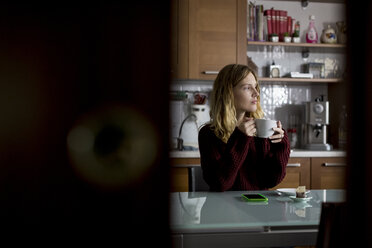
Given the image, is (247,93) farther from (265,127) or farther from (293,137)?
(293,137)

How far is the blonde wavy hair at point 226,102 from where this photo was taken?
70.7 inches

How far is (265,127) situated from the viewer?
1.52 m

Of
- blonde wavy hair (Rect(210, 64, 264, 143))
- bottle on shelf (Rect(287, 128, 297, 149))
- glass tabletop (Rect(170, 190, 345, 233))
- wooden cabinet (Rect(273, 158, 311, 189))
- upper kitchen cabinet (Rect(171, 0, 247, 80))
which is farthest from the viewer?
bottle on shelf (Rect(287, 128, 297, 149))

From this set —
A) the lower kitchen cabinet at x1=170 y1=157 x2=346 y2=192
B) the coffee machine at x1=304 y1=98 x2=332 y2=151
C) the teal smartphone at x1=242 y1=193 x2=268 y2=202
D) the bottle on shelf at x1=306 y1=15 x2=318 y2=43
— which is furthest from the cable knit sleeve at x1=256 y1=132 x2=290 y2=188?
the bottle on shelf at x1=306 y1=15 x2=318 y2=43

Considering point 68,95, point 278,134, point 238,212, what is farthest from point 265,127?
point 68,95

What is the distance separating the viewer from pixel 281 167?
1708mm

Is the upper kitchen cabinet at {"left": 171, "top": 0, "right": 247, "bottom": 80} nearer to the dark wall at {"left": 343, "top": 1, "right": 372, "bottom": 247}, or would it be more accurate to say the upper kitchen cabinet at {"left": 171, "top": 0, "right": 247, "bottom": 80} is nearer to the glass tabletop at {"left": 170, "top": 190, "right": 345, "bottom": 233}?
the glass tabletop at {"left": 170, "top": 190, "right": 345, "bottom": 233}

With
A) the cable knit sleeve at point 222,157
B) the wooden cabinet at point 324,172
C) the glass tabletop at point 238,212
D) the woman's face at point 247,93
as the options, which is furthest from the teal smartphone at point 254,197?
the wooden cabinet at point 324,172

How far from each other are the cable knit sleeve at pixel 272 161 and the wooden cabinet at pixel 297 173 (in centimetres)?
120

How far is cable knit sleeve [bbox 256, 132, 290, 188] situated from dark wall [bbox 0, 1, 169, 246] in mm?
1521

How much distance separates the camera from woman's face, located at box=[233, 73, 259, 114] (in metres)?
1.82

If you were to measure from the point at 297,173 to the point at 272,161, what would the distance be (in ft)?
4.32

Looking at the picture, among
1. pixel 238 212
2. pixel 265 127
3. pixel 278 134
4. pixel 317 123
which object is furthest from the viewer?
pixel 317 123

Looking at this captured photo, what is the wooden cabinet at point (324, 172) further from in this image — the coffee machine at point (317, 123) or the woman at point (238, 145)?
the woman at point (238, 145)
